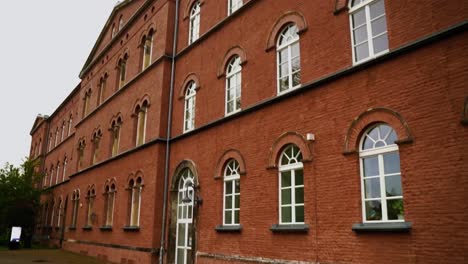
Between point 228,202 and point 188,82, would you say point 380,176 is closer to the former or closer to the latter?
point 228,202

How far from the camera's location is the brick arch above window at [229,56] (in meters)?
12.9

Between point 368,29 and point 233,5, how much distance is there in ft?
21.2

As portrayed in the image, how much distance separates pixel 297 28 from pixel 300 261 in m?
5.88

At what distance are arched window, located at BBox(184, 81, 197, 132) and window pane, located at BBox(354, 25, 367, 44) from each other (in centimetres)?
725

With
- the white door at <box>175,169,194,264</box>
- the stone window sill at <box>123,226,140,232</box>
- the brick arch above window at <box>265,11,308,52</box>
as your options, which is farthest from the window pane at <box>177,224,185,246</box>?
the brick arch above window at <box>265,11,308,52</box>

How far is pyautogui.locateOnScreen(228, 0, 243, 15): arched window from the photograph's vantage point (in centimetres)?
1406

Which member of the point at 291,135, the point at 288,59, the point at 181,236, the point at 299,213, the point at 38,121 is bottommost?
the point at 181,236

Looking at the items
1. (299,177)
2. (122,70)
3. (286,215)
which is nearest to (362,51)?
(299,177)

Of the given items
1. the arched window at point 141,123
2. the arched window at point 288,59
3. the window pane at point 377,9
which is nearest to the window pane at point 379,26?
the window pane at point 377,9

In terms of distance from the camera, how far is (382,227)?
25.2ft

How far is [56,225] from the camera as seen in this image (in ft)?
104

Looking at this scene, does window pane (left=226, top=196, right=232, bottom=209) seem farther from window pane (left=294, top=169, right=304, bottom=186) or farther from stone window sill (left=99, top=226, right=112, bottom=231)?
stone window sill (left=99, top=226, right=112, bottom=231)

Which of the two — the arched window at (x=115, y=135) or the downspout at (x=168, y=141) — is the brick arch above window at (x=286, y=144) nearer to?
the downspout at (x=168, y=141)

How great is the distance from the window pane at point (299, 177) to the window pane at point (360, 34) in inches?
131
